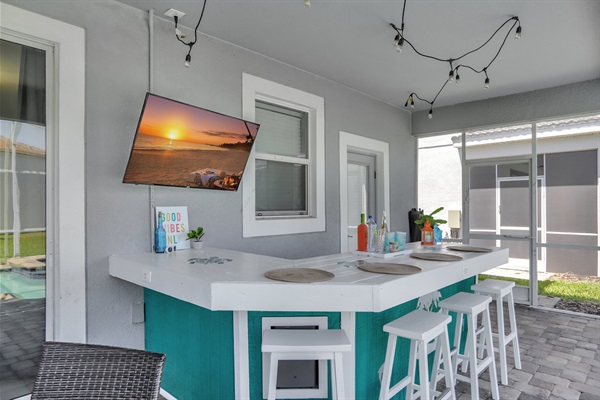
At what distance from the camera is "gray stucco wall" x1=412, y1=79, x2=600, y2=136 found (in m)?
4.11

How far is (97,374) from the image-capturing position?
113 cm

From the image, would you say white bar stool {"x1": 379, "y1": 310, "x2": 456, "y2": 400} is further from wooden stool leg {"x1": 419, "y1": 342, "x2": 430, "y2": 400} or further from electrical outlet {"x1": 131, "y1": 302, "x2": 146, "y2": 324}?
electrical outlet {"x1": 131, "y1": 302, "x2": 146, "y2": 324}

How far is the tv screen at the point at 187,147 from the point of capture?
7.68 feet

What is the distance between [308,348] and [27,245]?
1764 millimetres

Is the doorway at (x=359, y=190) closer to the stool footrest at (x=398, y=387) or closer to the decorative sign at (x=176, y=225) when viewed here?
the decorative sign at (x=176, y=225)

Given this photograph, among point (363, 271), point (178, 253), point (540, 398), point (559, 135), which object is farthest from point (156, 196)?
point (559, 135)

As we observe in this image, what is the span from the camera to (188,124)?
2.56m

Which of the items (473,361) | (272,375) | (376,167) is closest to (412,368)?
(473,361)

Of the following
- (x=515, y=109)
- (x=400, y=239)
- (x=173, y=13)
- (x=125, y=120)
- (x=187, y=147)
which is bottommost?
(x=400, y=239)

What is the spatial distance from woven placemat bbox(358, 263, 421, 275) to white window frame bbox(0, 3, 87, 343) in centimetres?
171

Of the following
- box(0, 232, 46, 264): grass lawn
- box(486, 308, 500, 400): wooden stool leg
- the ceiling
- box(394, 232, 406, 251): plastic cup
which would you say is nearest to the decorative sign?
box(0, 232, 46, 264): grass lawn

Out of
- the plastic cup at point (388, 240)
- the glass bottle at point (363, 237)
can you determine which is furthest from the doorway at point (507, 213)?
the glass bottle at point (363, 237)

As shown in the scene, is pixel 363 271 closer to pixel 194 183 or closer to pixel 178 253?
pixel 178 253

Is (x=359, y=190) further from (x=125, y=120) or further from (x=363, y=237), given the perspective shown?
(x=125, y=120)
